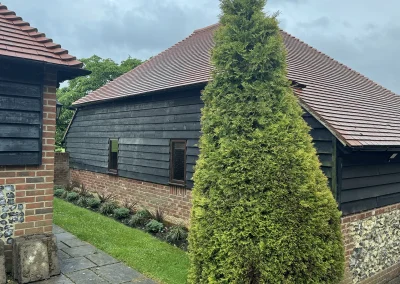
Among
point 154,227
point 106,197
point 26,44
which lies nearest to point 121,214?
point 154,227

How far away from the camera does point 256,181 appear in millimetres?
3574

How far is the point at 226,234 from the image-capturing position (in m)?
3.57

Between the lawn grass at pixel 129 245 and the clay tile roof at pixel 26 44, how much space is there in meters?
3.52

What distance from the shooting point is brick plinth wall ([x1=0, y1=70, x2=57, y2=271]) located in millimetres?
4773

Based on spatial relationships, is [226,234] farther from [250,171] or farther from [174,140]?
[174,140]

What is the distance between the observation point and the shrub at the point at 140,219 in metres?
8.55

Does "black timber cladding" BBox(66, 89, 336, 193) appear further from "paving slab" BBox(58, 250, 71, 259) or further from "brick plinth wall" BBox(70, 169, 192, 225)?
"paving slab" BBox(58, 250, 71, 259)

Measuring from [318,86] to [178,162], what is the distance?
157 inches

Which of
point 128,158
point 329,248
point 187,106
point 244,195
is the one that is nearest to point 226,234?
point 244,195

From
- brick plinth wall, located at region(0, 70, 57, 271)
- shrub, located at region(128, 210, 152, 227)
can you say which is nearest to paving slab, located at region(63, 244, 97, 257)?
brick plinth wall, located at region(0, 70, 57, 271)

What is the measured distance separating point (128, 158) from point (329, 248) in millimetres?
7873

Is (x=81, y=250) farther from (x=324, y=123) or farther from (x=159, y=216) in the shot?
(x=324, y=123)

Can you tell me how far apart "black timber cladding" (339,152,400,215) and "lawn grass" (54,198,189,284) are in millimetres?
3013

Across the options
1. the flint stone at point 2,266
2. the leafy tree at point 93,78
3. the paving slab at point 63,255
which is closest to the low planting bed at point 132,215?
the paving slab at point 63,255
